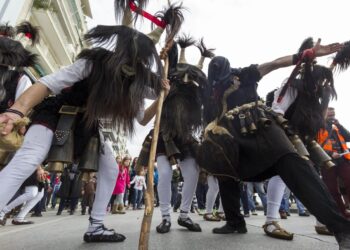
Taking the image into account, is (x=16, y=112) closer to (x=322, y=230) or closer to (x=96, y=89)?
(x=96, y=89)

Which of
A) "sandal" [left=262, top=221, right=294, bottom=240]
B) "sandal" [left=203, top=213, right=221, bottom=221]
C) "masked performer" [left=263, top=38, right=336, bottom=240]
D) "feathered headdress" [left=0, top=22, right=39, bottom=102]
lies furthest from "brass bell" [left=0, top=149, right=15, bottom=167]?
"sandal" [left=203, top=213, right=221, bottom=221]

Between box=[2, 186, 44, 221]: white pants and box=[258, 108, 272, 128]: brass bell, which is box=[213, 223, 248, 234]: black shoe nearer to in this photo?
box=[258, 108, 272, 128]: brass bell

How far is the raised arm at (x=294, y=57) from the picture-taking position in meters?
2.45

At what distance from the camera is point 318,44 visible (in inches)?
98.2

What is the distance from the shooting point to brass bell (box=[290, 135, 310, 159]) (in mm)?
2369

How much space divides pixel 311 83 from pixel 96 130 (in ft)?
6.47

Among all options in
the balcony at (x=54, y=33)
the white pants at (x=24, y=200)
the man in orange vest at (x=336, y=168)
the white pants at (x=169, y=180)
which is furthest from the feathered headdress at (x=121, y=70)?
the balcony at (x=54, y=33)

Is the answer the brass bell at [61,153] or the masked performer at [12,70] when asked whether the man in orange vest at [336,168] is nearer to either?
the brass bell at [61,153]

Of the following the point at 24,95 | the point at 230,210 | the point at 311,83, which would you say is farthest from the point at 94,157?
the point at 311,83

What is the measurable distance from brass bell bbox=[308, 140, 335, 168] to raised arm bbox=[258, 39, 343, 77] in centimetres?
77

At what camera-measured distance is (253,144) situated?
2.55 meters

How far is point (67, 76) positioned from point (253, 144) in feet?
5.19

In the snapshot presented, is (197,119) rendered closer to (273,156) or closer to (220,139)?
(220,139)

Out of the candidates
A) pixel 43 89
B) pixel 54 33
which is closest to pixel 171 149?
pixel 43 89
